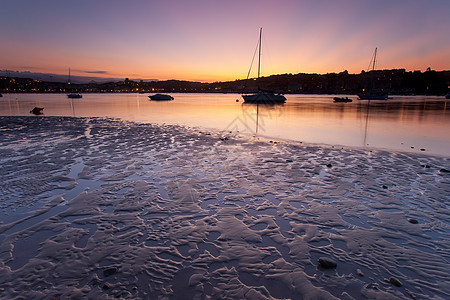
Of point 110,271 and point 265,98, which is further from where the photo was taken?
point 265,98

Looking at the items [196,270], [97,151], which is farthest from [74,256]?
[97,151]

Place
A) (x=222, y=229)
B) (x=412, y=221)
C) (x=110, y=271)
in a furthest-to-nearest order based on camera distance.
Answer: (x=412, y=221), (x=222, y=229), (x=110, y=271)

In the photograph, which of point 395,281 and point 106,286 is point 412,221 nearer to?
point 395,281

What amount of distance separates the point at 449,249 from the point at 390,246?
106cm

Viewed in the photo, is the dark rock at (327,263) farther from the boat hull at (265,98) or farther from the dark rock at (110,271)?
the boat hull at (265,98)

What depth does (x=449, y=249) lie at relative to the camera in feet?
14.5

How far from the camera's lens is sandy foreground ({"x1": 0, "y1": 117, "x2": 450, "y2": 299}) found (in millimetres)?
3531

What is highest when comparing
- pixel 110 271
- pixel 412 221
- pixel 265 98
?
pixel 265 98

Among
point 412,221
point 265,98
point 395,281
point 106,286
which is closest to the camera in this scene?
point 106,286

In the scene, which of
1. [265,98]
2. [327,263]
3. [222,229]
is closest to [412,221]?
[327,263]

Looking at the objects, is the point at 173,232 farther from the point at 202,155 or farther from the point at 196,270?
the point at 202,155

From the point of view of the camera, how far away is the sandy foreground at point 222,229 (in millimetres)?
3531

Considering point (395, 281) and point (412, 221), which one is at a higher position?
point (412, 221)

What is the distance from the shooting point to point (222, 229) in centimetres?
508
